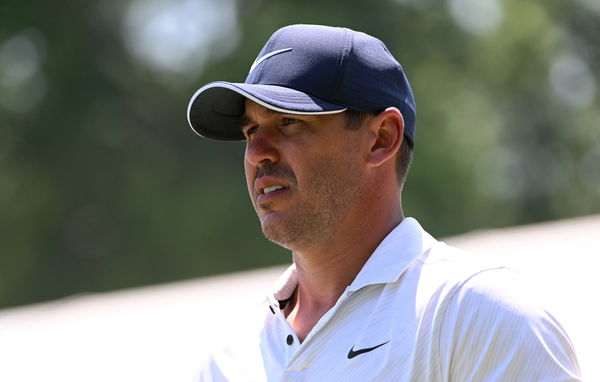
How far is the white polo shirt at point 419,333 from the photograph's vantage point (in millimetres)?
1911

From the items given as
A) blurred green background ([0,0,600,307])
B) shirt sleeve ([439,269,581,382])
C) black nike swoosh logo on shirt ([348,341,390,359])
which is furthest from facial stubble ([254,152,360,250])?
blurred green background ([0,0,600,307])

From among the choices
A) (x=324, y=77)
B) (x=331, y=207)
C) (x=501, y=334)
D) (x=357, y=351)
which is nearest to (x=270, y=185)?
(x=331, y=207)

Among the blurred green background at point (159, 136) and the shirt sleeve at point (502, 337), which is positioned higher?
the shirt sleeve at point (502, 337)

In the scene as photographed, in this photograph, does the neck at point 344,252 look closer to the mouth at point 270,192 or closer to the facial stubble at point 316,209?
the facial stubble at point 316,209

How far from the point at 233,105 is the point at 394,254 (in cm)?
51

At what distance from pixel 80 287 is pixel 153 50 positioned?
423cm

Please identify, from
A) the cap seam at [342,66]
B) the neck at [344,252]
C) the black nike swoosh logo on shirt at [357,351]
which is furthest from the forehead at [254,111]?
the black nike swoosh logo on shirt at [357,351]

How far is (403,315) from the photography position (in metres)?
2.05

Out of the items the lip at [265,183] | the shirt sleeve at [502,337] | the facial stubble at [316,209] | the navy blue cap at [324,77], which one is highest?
the navy blue cap at [324,77]

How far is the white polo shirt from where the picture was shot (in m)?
1.91

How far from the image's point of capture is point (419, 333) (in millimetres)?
1995

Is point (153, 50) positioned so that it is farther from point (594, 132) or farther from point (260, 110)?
point (260, 110)

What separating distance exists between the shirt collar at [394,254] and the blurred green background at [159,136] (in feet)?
46.8

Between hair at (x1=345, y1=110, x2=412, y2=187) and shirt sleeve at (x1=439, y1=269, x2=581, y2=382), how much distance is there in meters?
0.48
